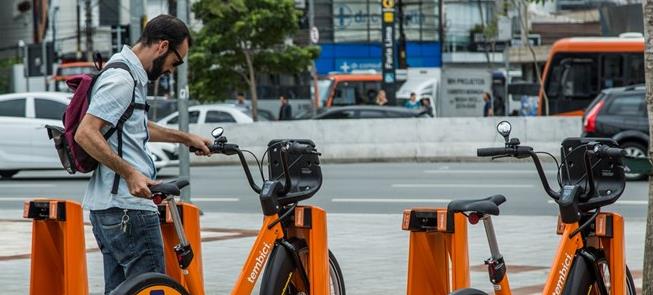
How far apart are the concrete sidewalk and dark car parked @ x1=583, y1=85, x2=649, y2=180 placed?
749 centimetres

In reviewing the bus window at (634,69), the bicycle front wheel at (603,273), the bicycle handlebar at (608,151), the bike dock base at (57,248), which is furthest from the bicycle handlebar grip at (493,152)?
the bus window at (634,69)

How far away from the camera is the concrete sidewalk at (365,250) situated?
10.2 meters

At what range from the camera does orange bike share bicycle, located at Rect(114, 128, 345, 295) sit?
686 centimetres

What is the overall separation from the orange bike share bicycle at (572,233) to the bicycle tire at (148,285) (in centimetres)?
144

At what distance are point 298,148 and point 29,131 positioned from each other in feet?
55.6

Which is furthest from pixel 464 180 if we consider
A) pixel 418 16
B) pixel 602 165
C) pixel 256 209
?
pixel 418 16

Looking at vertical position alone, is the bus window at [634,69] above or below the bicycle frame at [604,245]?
below

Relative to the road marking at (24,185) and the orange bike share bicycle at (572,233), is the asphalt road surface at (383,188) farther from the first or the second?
the orange bike share bicycle at (572,233)

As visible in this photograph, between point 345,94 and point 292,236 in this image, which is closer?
point 292,236

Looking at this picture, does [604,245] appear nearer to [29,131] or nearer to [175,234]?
[175,234]

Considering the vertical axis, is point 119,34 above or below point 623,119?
above

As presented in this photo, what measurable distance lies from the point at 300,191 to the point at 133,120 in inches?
52.3

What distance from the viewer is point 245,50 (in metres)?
47.0

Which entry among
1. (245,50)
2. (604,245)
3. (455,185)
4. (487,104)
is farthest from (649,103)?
(245,50)
